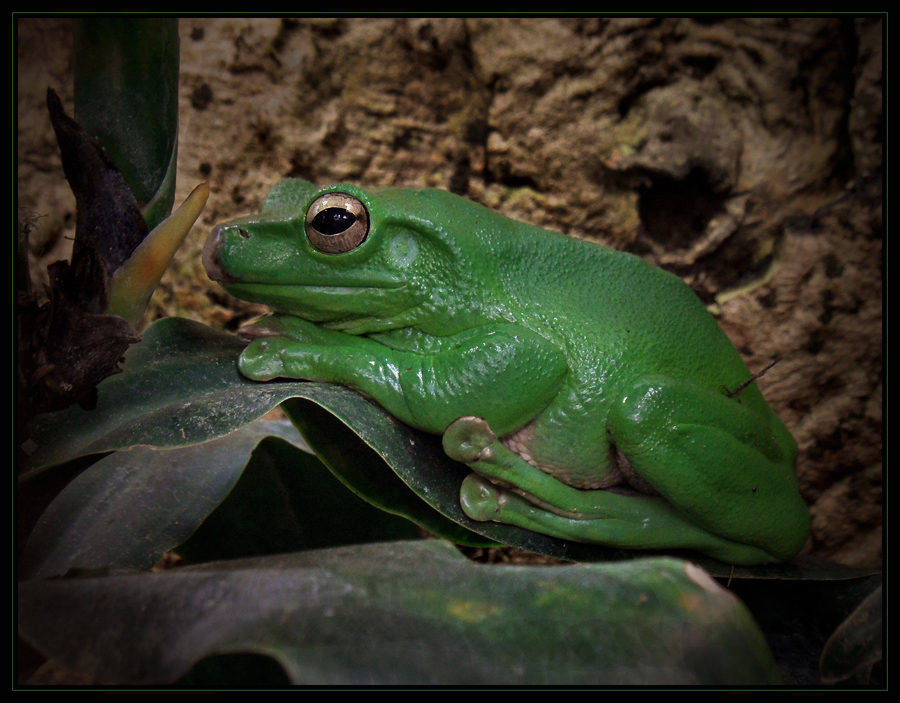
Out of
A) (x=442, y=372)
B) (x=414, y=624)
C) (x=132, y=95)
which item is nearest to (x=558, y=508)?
(x=442, y=372)

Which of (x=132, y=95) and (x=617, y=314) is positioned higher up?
(x=132, y=95)

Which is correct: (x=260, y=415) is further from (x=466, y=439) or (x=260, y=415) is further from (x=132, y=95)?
(x=132, y=95)

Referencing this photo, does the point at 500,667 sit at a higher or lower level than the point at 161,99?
lower

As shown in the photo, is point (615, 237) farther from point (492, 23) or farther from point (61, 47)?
point (61, 47)

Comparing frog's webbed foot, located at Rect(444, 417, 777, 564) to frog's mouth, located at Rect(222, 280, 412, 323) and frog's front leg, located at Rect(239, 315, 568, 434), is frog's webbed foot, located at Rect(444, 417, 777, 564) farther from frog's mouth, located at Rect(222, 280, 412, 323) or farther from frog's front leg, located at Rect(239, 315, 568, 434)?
frog's mouth, located at Rect(222, 280, 412, 323)

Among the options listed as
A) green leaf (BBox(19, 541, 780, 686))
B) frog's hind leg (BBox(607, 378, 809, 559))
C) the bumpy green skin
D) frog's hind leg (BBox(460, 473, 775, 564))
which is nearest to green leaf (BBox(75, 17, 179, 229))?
the bumpy green skin

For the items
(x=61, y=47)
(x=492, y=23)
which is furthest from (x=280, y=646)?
(x=61, y=47)

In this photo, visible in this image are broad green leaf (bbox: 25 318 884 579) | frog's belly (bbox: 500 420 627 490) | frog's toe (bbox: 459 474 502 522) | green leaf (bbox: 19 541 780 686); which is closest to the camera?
green leaf (bbox: 19 541 780 686)
